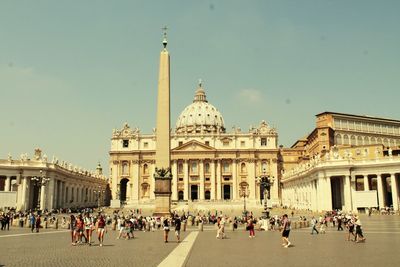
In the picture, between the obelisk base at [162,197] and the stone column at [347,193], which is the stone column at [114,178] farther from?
the obelisk base at [162,197]

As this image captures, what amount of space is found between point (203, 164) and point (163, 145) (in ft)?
194

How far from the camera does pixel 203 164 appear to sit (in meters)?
87.1

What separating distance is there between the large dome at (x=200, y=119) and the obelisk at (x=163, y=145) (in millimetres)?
78259

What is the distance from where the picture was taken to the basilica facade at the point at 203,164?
86438 mm

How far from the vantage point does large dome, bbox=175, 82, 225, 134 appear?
112 metres

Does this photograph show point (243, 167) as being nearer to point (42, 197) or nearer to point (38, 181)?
point (42, 197)

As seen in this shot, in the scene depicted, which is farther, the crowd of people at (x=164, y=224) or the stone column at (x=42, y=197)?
the stone column at (x=42, y=197)

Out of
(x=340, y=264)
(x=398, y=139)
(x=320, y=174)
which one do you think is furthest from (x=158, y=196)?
(x=398, y=139)

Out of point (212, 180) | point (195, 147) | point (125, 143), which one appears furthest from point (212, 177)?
point (125, 143)

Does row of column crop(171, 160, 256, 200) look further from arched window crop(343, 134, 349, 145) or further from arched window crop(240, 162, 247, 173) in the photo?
arched window crop(343, 134, 349, 145)

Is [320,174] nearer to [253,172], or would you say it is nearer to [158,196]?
[158,196]

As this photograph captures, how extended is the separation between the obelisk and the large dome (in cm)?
7826

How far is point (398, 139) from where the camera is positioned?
3292 inches

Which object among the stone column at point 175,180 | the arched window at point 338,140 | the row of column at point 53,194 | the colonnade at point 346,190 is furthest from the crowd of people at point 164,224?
the stone column at point 175,180
